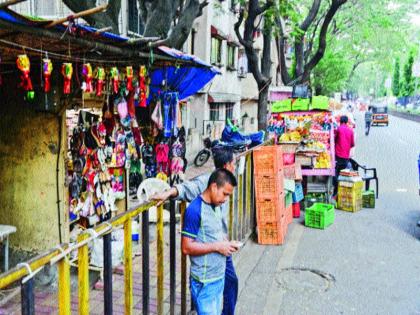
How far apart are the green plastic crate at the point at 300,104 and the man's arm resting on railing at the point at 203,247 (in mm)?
7834

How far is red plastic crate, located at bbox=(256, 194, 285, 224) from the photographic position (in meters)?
7.18

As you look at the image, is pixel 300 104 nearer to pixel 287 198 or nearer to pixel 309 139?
pixel 309 139

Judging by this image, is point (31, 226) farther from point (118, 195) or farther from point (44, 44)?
point (44, 44)

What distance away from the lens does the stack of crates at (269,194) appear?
704 cm

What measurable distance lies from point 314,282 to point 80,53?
3871mm

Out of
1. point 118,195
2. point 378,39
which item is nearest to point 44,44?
point 118,195

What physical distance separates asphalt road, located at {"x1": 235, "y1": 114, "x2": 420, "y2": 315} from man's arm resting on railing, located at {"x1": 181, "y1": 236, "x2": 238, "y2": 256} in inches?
69.6

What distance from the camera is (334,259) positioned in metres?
6.72

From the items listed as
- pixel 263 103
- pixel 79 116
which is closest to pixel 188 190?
pixel 79 116

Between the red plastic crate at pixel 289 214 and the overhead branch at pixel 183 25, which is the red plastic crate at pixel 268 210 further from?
the overhead branch at pixel 183 25

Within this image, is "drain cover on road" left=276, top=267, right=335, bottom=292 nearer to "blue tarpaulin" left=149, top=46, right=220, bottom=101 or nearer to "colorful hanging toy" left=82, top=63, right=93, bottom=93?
"blue tarpaulin" left=149, top=46, right=220, bottom=101

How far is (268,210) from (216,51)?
49.1ft

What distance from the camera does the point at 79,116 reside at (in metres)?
5.94

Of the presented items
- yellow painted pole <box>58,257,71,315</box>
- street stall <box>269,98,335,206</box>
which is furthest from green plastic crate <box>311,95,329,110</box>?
yellow painted pole <box>58,257,71,315</box>
